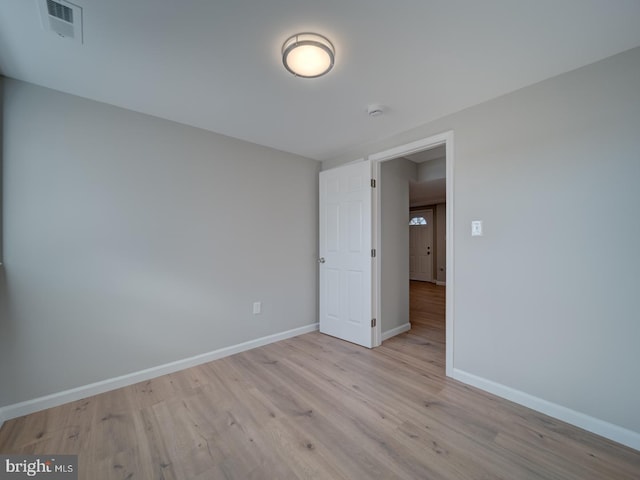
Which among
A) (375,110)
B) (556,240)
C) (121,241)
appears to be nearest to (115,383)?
(121,241)

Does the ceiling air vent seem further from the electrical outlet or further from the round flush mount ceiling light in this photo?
the electrical outlet

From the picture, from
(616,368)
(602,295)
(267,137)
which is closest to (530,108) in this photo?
(602,295)

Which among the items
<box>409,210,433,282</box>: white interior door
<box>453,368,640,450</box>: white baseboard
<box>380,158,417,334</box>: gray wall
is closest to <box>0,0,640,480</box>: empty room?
<box>453,368,640,450</box>: white baseboard

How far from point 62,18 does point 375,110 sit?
2.00 m

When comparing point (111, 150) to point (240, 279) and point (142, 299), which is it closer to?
point (142, 299)

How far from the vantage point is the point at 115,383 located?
209cm

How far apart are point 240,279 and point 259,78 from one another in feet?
6.37

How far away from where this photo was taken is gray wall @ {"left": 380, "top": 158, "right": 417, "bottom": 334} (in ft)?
10.6

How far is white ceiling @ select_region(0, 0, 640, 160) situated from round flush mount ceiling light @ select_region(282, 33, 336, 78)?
42 mm

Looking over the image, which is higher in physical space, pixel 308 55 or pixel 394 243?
pixel 308 55

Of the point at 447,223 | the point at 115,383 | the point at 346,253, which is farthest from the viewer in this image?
the point at 346,253

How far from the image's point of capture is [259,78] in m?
1.79

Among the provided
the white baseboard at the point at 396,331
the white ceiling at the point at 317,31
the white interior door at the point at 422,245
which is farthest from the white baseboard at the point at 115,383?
the white interior door at the point at 422,245

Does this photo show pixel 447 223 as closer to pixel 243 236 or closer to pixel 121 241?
pixel 243 236
